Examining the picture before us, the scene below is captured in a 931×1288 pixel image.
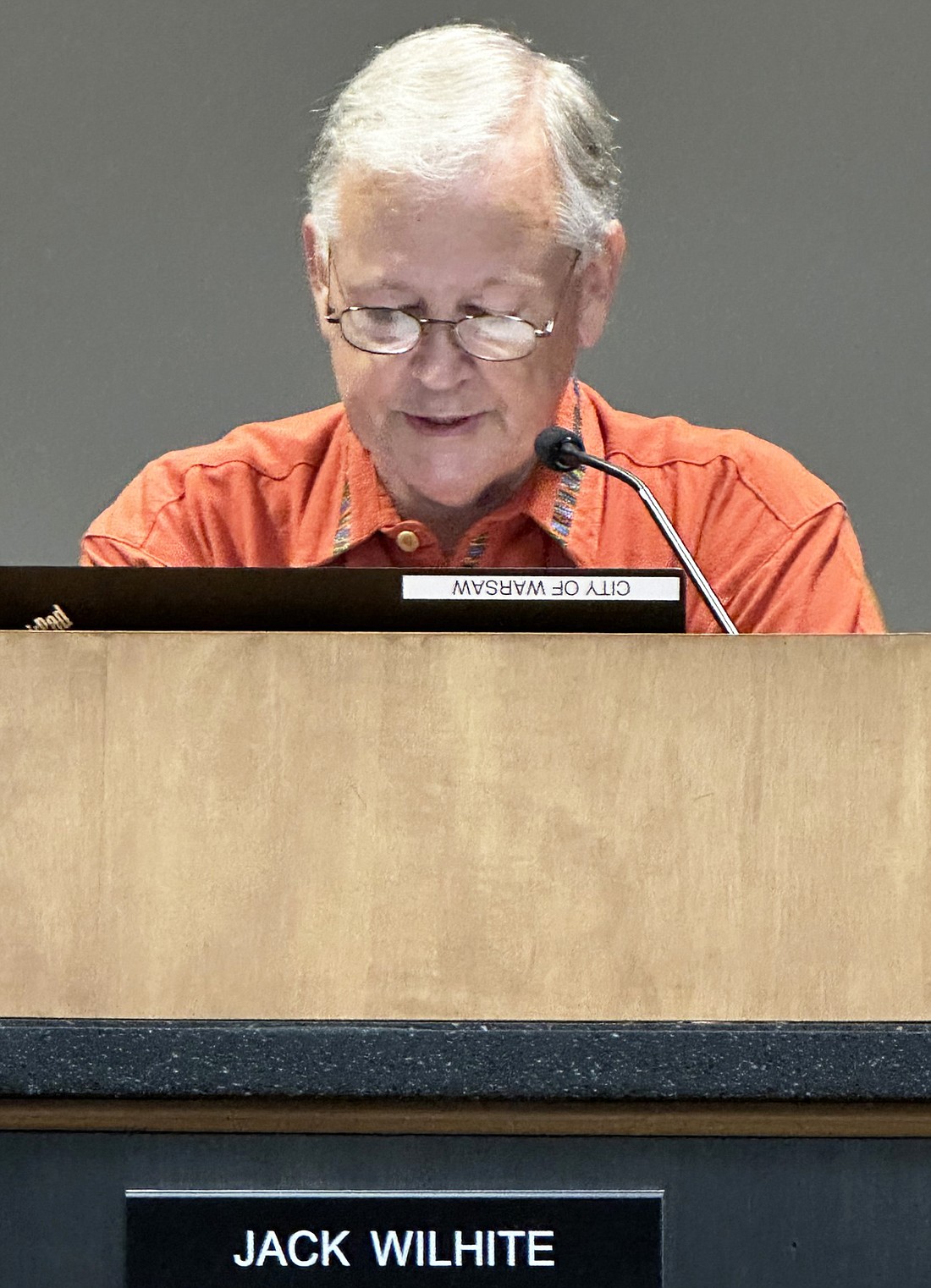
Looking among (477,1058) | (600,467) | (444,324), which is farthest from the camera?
(444,324)

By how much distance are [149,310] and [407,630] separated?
1.49m

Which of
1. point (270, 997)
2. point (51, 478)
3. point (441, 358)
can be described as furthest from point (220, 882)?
point (51, 478)

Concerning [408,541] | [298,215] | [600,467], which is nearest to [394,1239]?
[600,467]

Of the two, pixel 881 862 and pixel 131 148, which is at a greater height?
pixel 131 148

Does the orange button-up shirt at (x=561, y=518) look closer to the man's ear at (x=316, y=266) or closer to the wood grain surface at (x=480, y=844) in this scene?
the man's ear at (x=316, y=266)

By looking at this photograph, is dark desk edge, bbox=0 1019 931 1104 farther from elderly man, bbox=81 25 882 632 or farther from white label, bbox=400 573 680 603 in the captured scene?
elderly man, bbox=81 25 882 632

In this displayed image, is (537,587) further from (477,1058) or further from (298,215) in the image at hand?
(298,215)

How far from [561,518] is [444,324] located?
0.76ft

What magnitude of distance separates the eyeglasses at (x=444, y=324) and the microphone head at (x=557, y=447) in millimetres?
389

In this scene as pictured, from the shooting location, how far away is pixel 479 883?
85 cm

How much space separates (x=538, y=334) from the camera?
1636mm

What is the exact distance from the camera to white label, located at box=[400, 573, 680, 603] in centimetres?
90

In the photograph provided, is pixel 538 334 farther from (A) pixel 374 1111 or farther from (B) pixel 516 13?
(A) pixel 374 1111

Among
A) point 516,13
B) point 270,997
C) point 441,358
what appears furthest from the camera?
Result: point 516,13
